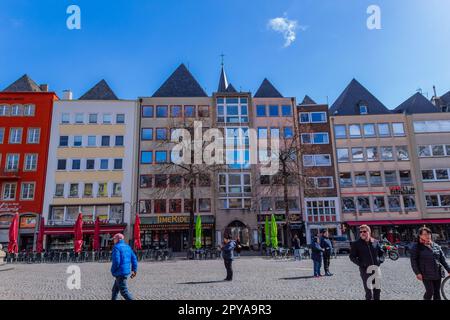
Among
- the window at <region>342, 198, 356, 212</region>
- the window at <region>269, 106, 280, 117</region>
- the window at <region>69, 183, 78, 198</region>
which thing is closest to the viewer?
the window at <region>69, 183, 78, 198</region>

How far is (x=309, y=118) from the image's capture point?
40.9m

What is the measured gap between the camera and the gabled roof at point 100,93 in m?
41.7

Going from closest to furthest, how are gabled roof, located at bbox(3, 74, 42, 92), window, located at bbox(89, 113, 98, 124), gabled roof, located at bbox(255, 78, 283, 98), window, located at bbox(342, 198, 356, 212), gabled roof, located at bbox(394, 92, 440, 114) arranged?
window, located at bbox(342, 198, 356, 212)
window, located at bbox(89, 113, 98, 124)
gabled roof, located at bbox(3, 74, 42, 92)
gabled roof, located at bbox(394, 92, 440, 114)
gabled roof, located at bbox(255, 78, 283, 98)

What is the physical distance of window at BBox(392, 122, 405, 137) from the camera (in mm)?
39875

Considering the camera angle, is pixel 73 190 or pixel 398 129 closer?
pixel 73 190

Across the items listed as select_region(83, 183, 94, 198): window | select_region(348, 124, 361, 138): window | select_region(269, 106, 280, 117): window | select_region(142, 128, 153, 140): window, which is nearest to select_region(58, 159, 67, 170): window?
select_region(83, 183, 94, 198): window

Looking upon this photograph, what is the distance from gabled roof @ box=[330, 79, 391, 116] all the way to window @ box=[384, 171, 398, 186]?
26.1 ft

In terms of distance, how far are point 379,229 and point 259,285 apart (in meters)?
30.3

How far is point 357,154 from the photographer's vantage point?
39.3 meters

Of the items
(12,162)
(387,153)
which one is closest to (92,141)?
(12,162)

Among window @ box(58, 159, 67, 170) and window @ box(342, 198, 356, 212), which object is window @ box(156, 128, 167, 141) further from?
window @ box(342, 198, 356, 212)

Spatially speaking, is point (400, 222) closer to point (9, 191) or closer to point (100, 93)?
point (100, 93)

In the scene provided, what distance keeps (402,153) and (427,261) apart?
36.9 m
